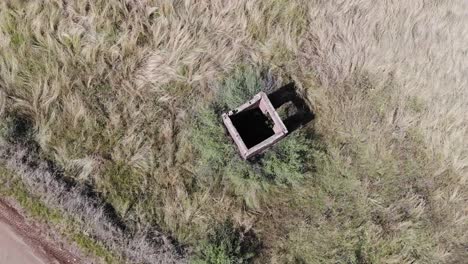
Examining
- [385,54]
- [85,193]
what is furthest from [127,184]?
[385,54]

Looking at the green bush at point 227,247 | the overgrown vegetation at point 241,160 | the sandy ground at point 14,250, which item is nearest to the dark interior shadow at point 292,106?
the overgrown vegetation at point 241,160

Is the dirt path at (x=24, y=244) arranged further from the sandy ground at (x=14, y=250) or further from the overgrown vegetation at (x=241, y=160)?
the overgrown vegetation at (x=241, y=160)

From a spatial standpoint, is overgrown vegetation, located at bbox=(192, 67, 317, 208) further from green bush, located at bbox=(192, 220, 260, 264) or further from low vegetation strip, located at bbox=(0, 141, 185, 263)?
low vegetation strip, located at bbox=(0, 141, 185, 263)

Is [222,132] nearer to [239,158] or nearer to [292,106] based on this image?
[239,158]

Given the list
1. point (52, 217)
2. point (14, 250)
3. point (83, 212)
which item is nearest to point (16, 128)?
point (52, 217)

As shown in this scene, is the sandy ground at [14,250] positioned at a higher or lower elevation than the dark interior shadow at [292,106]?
higher

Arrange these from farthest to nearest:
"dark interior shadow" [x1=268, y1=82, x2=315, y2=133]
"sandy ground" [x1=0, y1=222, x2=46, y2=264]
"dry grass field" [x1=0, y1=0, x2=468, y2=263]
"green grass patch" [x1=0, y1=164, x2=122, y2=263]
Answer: "dark interior shadow" [x1=268, y1=82, x2=315, y2=133] → "dry grass field" [x1=0, y1=0, x2=468, y2=263] → "green grass patch" [x1=0, y1=164, x2=122, y2=263] → "sandy ground" [x1=0, y1=222, x2=46, y2=264]

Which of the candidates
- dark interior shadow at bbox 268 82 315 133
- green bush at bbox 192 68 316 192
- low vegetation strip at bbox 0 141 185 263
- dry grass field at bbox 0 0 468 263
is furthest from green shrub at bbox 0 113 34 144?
dark interior shadow at bbox 268 82 315 133
